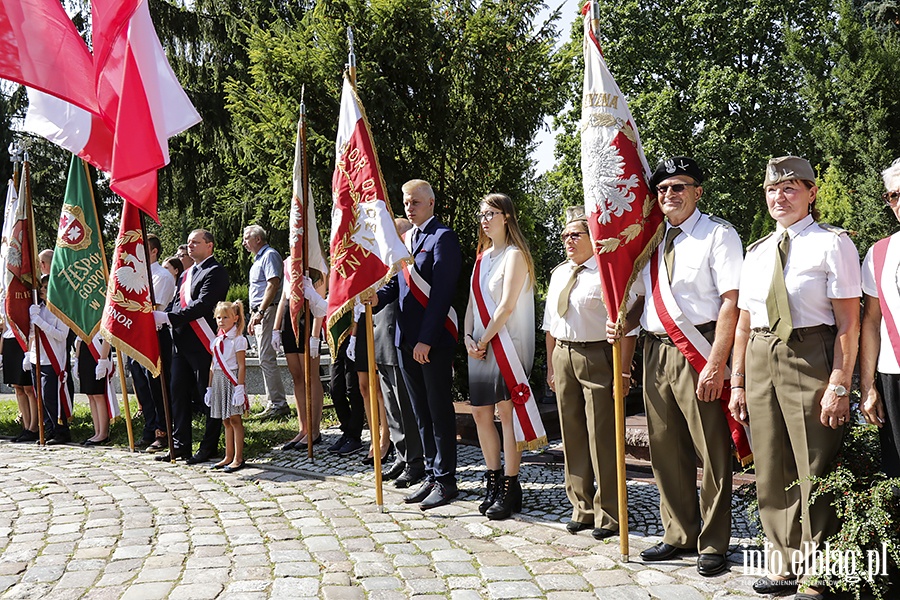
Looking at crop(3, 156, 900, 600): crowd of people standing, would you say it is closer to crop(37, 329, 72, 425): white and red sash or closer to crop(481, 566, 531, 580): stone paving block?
crop(481, 566, 531, 580): stone paving block

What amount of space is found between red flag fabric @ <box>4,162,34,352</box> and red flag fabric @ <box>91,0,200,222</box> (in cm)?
274

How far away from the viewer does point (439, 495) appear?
5.58 metres

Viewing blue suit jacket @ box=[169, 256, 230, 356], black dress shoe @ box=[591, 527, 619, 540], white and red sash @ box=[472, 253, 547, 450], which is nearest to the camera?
black dress shoe @ box=[591, 527, 619, 540]

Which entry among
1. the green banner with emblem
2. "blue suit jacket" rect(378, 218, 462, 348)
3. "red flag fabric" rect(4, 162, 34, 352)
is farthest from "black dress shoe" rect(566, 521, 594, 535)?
"red flag fabric" rect(4, 162, 34, 352)

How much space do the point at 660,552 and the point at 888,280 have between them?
1.80 meters

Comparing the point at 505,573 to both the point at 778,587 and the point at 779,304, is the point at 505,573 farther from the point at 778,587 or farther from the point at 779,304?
the point at 779,304

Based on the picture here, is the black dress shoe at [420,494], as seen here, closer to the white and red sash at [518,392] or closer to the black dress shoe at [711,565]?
the white and red sash at [518,392]

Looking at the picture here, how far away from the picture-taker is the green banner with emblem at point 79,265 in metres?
8.14

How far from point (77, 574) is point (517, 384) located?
2.76 m

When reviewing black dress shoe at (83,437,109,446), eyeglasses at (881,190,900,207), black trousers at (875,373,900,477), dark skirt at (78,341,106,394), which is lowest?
black dress shoe at (83,437,109,446)

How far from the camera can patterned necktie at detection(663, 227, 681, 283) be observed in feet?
13.8

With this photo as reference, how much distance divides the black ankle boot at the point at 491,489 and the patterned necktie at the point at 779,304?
7.41ft

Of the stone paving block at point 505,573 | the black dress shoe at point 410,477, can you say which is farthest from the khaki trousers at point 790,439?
the black dress shoe at point 410,477

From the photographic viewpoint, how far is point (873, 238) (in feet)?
71.8
